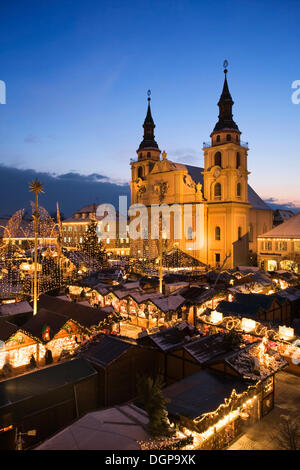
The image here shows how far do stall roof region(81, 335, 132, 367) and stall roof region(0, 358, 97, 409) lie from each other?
337mm

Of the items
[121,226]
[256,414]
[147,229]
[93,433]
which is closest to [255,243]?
[147,229]

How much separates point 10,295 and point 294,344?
57.1 ft

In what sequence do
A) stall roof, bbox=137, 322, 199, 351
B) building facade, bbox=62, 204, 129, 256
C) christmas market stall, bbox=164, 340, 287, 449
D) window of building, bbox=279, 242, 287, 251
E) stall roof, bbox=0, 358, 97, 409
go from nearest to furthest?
christmas market stall, bbox=164, 340, 287, 449, stall roof, bbox=0, 358, 97, 409, stall roof, bbox=137, 322, 199, 351, window of building, bbox=279, 242, 287, 251, building facade, bbox=62, 204, 129, 256

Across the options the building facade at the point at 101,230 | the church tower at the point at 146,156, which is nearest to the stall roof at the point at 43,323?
the building facade at the point at 101,230

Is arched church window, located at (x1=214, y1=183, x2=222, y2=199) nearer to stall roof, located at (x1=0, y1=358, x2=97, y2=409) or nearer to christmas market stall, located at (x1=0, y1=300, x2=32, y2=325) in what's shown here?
christmas market stall, located at (x1=0, y1=300, x2=32, y2=325)

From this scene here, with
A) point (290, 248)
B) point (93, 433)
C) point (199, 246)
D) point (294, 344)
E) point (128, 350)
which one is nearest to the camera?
point (93, 433)

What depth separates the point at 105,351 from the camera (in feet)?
35.2

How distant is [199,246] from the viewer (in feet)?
144

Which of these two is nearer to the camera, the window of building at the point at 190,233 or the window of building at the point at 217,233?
Result: the window of building at the point at 217,233

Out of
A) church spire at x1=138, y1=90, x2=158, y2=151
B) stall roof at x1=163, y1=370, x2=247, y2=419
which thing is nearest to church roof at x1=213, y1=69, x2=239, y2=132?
church spire at x1=138, y1=90, x2=158, y2=151

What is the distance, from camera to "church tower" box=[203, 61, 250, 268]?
42062 mm

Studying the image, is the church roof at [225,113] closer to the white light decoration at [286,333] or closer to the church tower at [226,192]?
the church tower at [226,192]

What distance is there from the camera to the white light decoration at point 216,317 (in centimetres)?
1628

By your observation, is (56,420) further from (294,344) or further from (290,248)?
(290,248)
